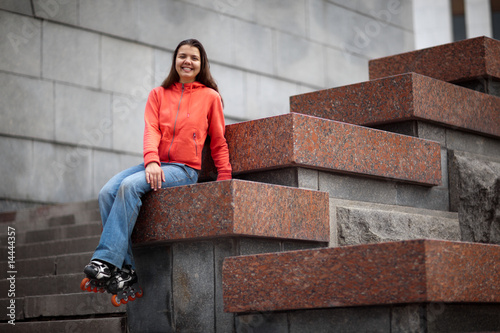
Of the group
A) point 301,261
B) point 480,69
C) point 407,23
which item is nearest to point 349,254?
point 301,261

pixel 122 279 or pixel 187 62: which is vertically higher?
pixel 187 62

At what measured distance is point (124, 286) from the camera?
200 inches

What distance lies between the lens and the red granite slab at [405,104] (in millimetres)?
6281

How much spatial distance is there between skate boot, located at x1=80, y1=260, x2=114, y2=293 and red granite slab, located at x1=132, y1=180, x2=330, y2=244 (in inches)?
16.0

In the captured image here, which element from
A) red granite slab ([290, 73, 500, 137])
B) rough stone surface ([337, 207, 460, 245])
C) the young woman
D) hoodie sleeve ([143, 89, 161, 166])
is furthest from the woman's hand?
red granite slab ([290, 73, 500, 137])

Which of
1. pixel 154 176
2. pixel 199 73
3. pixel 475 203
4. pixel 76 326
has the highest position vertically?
pixel 199 73

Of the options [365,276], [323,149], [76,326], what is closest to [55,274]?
[76,326]

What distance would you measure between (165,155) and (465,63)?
3.40 meters

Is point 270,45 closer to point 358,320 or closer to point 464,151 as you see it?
point 464,151

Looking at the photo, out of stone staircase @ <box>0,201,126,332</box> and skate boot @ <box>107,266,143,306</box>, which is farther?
stone staircase @ <box>0,201,126,332</box>

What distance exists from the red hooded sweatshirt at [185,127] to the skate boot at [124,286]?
0.86 metres

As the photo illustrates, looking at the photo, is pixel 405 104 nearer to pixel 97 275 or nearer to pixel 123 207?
pixel 123 207

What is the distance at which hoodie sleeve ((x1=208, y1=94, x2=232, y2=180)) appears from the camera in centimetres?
560

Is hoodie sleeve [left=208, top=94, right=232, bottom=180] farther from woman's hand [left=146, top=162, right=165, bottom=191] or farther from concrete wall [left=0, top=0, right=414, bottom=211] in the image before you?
concrete wall [left=0, top=0, right=414, bottom=211]
